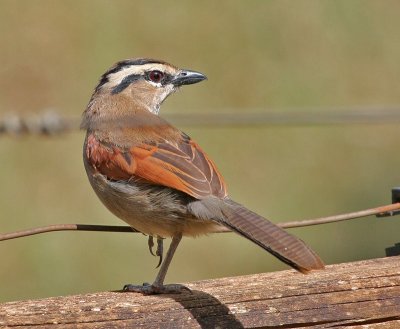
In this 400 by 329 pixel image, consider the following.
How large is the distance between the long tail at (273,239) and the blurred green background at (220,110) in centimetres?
407

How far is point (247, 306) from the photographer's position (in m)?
4.62

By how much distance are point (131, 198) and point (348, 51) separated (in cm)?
777

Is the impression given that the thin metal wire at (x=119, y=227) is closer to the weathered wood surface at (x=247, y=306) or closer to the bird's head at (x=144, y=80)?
the weathered wood surface at (x=247, y=306)

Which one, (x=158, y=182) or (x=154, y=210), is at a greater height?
(x=158, y=182)

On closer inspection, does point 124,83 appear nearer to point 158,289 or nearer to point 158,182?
point 158,182

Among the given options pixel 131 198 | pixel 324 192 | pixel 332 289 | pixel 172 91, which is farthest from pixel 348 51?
pixel 332 289

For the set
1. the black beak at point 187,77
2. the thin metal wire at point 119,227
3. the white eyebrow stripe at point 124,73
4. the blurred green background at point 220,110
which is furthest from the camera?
the blurred green background at point 220,110

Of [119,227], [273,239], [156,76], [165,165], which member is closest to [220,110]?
[156,76]

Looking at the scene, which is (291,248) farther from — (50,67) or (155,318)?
(50,67)

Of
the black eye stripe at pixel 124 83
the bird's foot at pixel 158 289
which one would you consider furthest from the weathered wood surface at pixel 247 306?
the black eye stripe at pixel 124 83

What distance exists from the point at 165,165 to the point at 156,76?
1.33m

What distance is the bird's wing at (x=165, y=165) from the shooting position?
5742 millimetres

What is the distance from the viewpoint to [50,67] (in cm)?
1277

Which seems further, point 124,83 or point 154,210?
point 124,83
